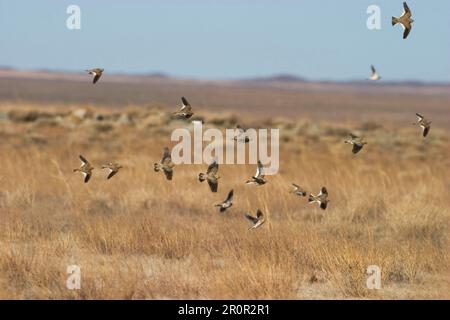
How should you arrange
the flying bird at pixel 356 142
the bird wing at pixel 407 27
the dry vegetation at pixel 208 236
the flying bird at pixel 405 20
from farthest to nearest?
the flying bird at pixel 356 142 → the flying bird at pixel 405 20 → the bird wing at pixel 407 27 → the dry vegetation at pixel 208 236

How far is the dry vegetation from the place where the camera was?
27.0 feet

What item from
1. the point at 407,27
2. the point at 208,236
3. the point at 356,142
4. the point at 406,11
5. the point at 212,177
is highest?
the point at 406,11

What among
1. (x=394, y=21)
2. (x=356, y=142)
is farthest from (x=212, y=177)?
(x=394, y=21)

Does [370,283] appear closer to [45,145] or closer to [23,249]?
[23,249]

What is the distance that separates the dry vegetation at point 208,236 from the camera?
27.0ft

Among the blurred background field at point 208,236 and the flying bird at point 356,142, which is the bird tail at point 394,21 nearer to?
the flying bird at point 356,142

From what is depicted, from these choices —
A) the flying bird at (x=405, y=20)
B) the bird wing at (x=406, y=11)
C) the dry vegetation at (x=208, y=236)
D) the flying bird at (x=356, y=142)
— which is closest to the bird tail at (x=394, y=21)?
the flying bird at (x=405, y=20)

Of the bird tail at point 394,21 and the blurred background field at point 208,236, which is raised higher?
the bird tail at point 394,21

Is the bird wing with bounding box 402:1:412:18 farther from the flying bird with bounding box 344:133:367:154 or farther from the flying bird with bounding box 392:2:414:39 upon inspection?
the flying bird with bounding box 344:133:367:154

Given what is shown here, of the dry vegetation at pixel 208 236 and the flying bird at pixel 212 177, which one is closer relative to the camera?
the dry vegetation at pixel 208 236

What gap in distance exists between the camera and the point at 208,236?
35.1 feet

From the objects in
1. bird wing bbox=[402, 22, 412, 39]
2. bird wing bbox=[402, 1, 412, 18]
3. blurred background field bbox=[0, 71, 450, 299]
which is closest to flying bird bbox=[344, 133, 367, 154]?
blurred background field bbox=[0, 71, 450, 299]

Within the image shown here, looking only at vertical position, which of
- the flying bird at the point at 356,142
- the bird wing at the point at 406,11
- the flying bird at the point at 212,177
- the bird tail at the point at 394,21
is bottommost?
the flying bird at the point at 212,177

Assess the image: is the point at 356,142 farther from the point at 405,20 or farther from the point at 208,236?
the point at 208,236
